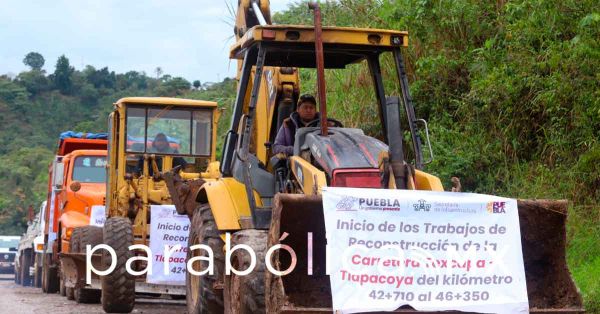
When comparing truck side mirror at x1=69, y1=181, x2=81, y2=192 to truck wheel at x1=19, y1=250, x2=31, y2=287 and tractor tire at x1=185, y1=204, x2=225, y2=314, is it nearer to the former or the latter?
tractor tire at x1=185, y1=204, x2=225, y2=314

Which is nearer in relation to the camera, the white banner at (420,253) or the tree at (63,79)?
the white banner at (420,253)

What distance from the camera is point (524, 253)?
8773mm

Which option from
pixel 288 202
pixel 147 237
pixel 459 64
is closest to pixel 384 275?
pixel 288 202

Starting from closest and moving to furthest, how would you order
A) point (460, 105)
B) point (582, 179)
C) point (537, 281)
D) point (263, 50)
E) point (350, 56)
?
1. point (537, 281)
2. point (263, 50)
3. point (350, 56)
4. point (582, 179)
5. point (460, 105)

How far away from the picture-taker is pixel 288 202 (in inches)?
320

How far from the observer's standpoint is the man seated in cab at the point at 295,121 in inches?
401

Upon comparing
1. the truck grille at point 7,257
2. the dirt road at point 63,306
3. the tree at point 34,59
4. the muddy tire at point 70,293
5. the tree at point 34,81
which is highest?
the tree at point 34,59

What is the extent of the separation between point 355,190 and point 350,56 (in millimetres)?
2556

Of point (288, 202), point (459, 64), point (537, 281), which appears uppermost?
point (459, 64)

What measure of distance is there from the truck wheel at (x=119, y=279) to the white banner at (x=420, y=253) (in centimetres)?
651

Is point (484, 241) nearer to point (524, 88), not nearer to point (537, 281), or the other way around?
point (537, 281)

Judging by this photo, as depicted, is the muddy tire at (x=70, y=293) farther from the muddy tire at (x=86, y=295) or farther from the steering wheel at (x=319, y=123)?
the steering wheel at (x=319, y=123)

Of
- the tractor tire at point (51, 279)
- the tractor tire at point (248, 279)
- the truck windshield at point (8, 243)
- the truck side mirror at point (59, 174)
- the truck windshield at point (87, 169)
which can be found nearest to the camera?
the tractor tire at point (248, 279)

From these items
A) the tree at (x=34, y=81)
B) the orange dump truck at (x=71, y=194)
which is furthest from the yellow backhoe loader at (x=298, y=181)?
the tree at (x=34, y=81)
